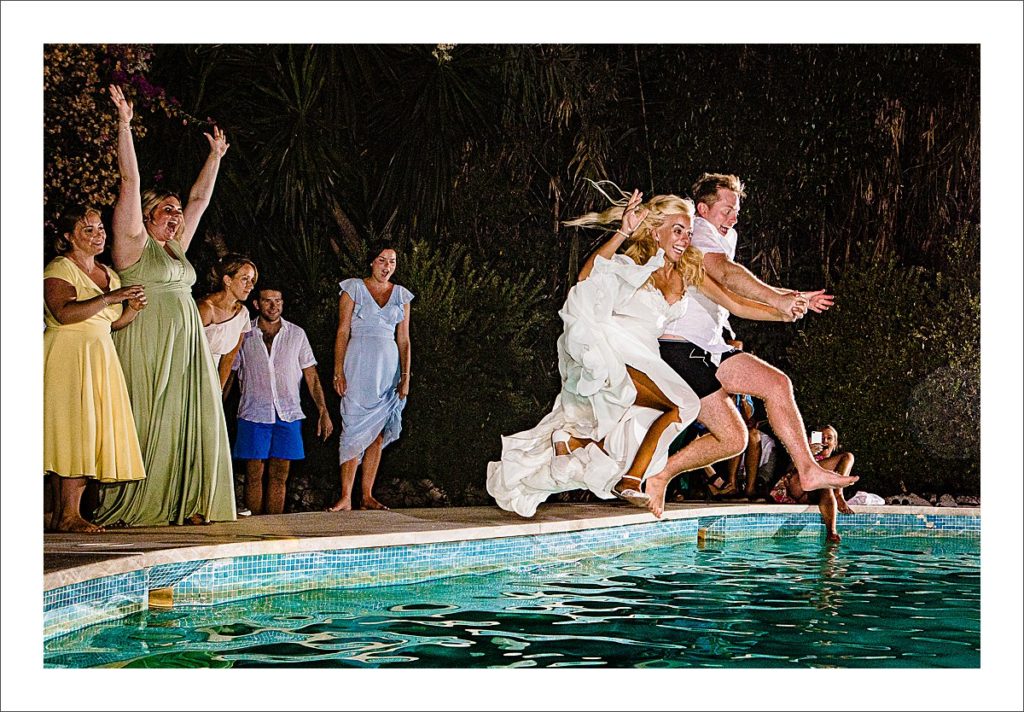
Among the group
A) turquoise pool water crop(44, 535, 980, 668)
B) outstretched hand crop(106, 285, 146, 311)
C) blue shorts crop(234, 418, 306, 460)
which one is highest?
outstretched hand crop(106, 285, 146, 311)

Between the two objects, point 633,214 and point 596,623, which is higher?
point 633,214

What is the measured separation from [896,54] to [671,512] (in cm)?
329

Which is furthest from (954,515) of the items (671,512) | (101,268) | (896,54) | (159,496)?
(101,268)

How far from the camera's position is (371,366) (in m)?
7.61

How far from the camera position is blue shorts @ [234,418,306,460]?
24.3ft

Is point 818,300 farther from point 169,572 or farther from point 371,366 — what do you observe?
point 169,572

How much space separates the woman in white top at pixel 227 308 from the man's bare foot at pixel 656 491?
9.04ft

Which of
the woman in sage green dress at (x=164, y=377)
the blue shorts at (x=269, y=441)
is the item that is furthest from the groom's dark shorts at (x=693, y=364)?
the woman in sage green dress at (x=164, y=377)

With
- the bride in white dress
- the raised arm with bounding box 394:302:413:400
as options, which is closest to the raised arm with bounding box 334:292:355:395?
the raised arm with bounding box 394:302:413:400

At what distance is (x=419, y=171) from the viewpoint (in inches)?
300

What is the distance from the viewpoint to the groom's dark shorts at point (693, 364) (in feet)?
24.1

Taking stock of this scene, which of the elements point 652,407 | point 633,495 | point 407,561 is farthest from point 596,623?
point 652,407

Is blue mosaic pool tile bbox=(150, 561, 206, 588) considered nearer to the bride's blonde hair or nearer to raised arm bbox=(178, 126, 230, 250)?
raised arm bbox=(178, 126, 230, 250)

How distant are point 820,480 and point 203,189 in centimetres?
438
